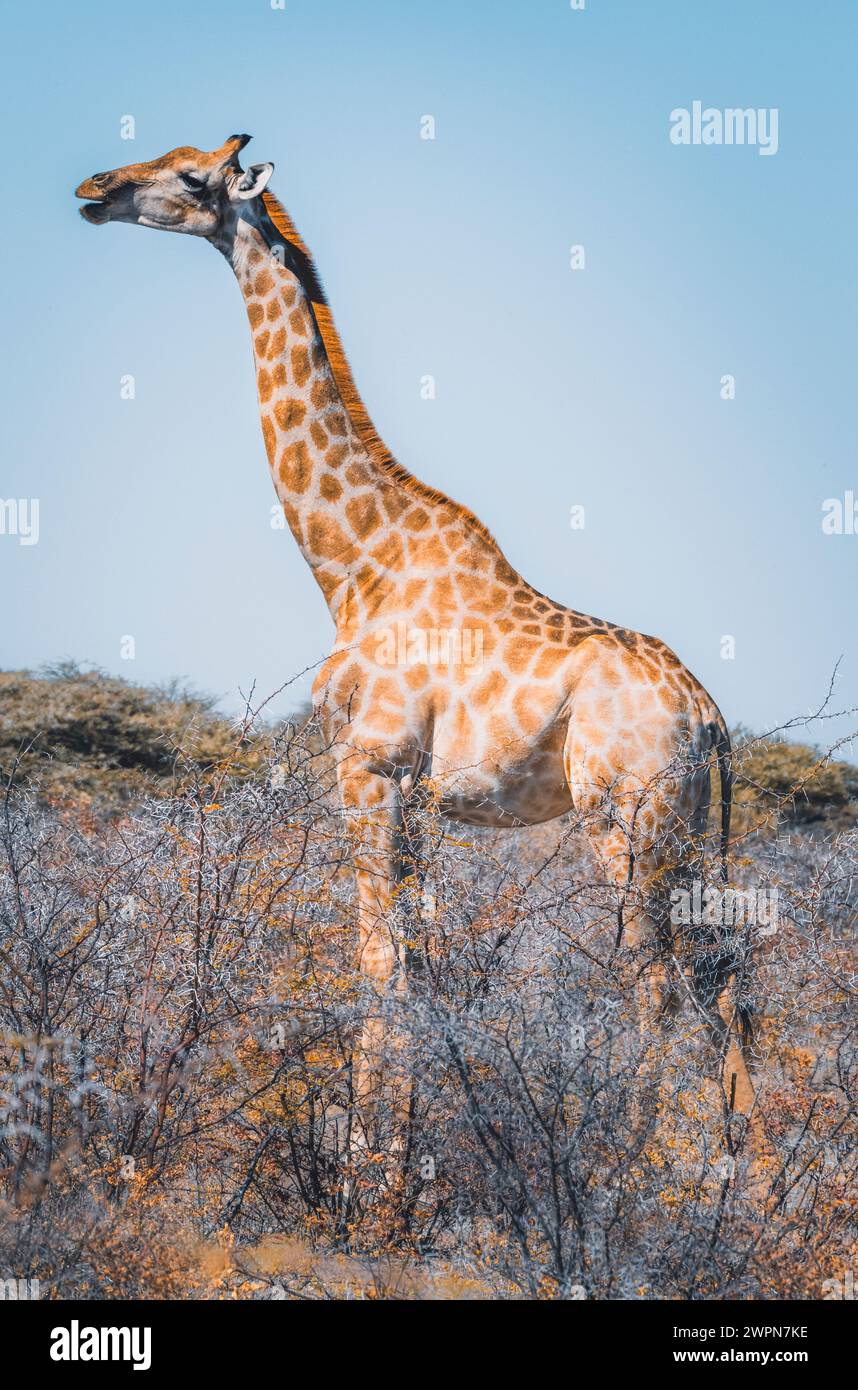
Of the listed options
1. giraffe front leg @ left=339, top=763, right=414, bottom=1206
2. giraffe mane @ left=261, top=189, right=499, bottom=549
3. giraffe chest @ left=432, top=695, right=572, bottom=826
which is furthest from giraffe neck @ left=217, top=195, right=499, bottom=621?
giraffe front leg @ left=339, top=763, right=414, bottom=1206

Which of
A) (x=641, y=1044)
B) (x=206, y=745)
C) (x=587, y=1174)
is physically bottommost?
(x=587, y=1174)

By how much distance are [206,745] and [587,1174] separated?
12178mm

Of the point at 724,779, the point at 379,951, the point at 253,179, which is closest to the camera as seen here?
the point at 379,951

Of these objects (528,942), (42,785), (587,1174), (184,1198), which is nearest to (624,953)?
(528,942)

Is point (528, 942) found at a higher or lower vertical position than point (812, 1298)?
higher

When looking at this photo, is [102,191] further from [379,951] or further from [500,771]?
[379,951]

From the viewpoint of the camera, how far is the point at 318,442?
25.9 feet

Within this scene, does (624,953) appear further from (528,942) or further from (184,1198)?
(184,1198)

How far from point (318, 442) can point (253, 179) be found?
1.41 metres

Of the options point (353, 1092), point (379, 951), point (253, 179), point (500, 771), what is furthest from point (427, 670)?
point (253, 179)

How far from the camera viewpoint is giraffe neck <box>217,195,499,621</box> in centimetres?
775

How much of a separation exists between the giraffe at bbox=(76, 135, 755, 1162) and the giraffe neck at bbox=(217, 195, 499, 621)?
1 centimetres
